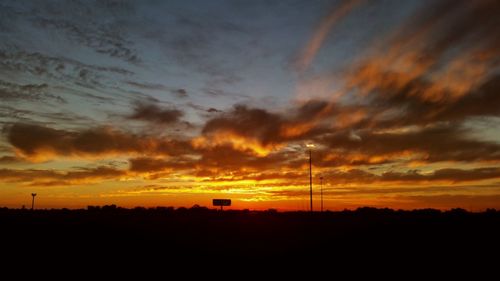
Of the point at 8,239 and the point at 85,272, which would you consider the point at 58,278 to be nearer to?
the point at 85,272

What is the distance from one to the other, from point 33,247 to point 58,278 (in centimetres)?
1011

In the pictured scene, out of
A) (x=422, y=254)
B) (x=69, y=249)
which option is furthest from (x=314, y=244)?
(x=69, y=249)

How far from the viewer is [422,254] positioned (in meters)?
23.9

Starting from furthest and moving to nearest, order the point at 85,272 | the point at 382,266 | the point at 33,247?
the point at 33,247 → the point at 382,266 → the point at 85,272

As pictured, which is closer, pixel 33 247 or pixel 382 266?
pixel 382 266

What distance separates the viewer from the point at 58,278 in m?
17.1

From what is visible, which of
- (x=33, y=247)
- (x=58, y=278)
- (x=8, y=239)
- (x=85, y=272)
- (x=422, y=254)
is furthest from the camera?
(x=8, y=239)

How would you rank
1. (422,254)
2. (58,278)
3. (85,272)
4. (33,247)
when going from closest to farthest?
1. (58,278)
2. (85,272)
3. (422,254)
4. (33,247)

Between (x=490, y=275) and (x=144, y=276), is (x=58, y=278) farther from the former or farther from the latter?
(x=490, y=275)

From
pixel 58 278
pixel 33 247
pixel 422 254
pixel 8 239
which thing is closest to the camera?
pixel 58 278

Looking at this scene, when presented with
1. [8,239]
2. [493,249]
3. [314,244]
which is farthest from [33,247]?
[493,249]

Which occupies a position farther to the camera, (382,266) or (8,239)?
(8,239)

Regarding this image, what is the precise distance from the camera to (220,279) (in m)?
17.2

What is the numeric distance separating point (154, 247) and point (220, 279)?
1126 centimetres
